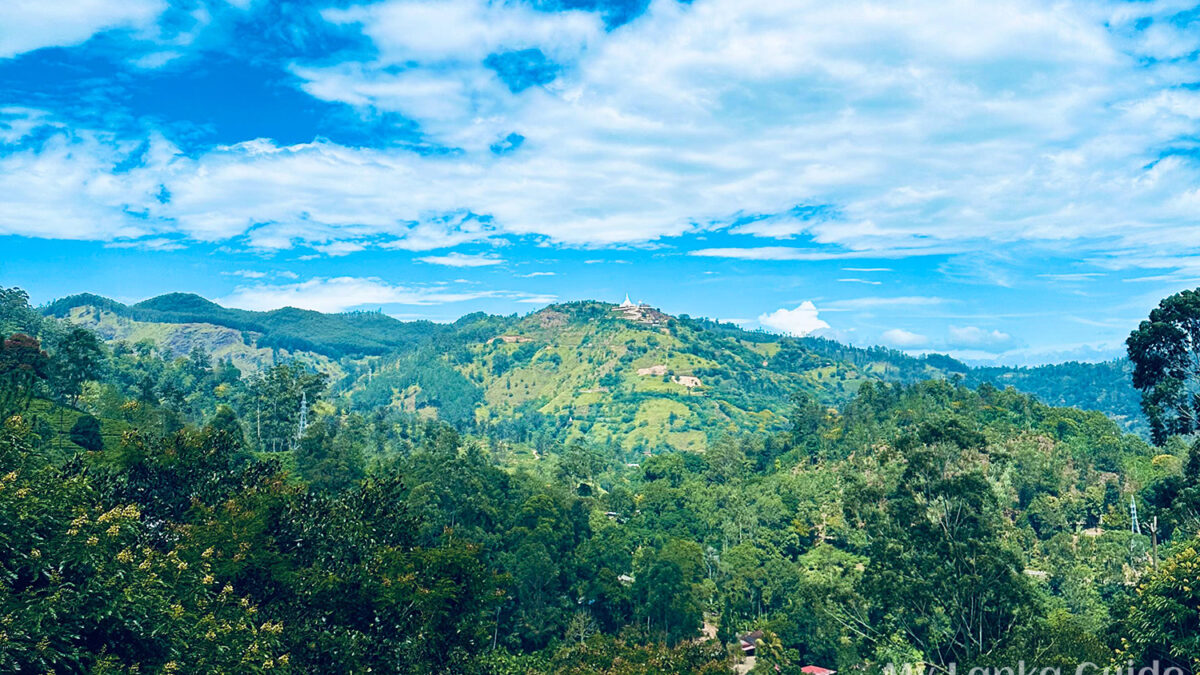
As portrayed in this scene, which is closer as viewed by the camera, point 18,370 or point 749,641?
point 18,370

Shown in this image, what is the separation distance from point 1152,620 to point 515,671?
34.0 meters

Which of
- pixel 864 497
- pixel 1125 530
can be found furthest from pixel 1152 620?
pixel 1125 530

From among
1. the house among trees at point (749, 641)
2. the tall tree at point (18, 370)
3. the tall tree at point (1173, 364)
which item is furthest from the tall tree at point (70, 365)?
the tall tree at point (1173, 364)

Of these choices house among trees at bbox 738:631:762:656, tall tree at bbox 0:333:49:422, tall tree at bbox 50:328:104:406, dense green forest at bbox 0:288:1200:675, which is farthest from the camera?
tall tree at bbox 50:328:104:406

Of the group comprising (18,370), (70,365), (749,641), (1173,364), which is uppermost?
(70,365)

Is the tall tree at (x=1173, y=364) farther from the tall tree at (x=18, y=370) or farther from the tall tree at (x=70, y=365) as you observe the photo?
the tall tree at (x=70, y=365)

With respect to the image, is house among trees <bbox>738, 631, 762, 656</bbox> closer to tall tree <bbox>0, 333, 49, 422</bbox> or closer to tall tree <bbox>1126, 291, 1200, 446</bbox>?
tall tree <bbox>1126, 291, 1200, 446</bbox>

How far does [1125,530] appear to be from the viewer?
82.1 metres

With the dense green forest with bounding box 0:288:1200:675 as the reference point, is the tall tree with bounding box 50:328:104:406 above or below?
above

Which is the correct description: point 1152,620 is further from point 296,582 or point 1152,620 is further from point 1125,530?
point 1125,530

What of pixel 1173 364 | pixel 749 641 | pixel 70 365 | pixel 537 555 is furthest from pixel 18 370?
pixel 1173 364

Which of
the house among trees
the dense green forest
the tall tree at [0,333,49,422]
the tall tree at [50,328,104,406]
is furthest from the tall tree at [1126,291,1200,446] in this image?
the tall tree at [50,328,104,406]

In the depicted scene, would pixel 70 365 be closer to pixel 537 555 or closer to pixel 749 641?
pixel 537 555

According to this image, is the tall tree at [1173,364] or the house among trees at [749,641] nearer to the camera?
the tall tree at [1173,364]
